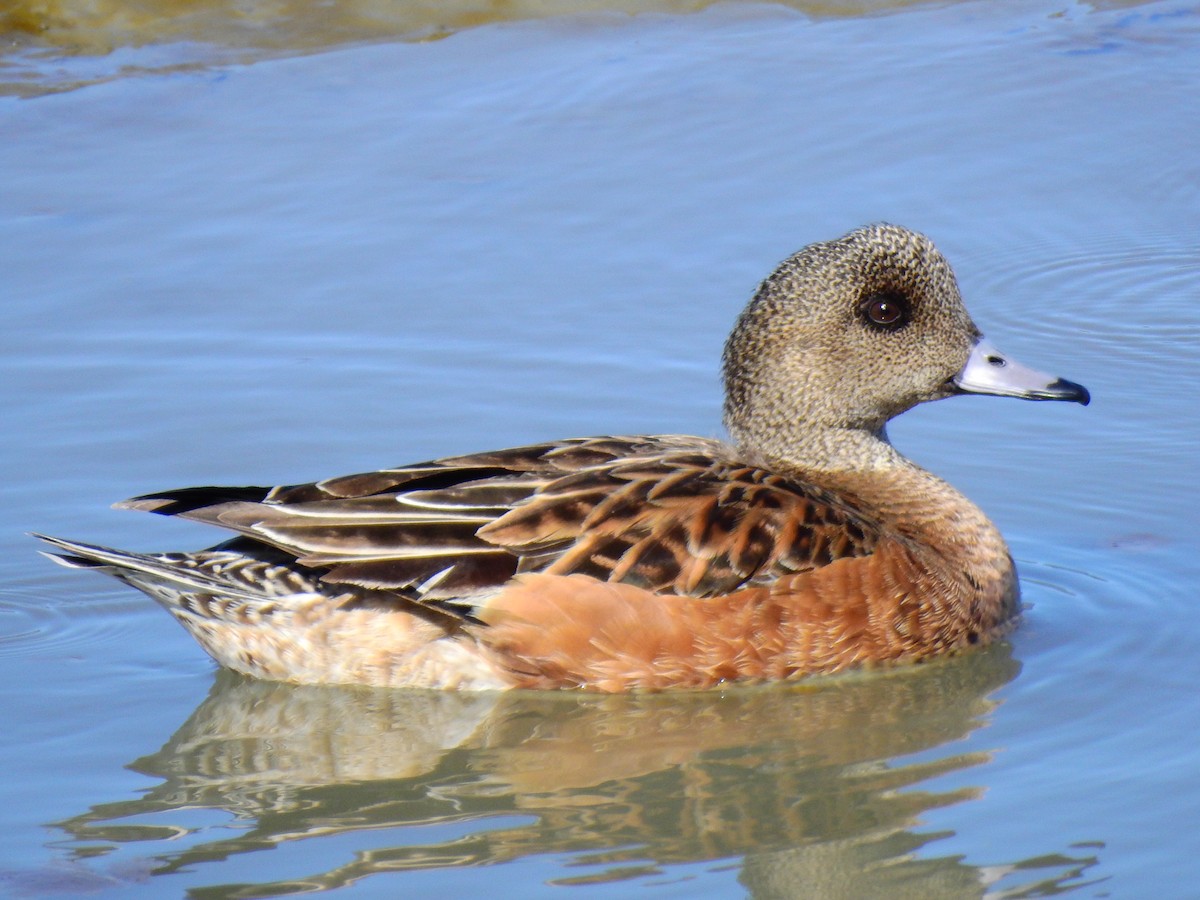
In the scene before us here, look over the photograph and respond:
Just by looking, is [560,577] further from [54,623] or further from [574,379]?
[574,379]

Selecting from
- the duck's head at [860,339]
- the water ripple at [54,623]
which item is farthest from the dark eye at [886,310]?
the water ripple at [54,623]

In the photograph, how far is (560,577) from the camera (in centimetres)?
639

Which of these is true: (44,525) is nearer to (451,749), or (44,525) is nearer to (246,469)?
(246,469)

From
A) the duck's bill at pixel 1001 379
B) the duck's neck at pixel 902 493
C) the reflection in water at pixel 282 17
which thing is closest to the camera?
the duck's neck at pixel 902 493

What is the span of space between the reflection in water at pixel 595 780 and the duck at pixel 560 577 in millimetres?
114

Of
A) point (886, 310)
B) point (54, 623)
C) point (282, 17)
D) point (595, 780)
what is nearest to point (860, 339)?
point (886, 310)

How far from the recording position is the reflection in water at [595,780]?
5176mm

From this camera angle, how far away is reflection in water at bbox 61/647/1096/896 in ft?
17.0

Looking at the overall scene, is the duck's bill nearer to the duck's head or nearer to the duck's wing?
the duck's head

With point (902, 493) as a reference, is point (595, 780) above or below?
below

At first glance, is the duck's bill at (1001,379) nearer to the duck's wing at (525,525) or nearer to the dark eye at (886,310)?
the dark eye at (886,310)

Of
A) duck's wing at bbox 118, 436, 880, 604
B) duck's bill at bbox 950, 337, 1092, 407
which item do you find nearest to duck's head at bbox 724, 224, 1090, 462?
duck's bill at bbox 950, 337, 1092, 407

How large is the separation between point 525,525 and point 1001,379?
1.96 m

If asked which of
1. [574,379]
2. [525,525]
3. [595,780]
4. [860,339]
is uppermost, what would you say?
[860,339]
